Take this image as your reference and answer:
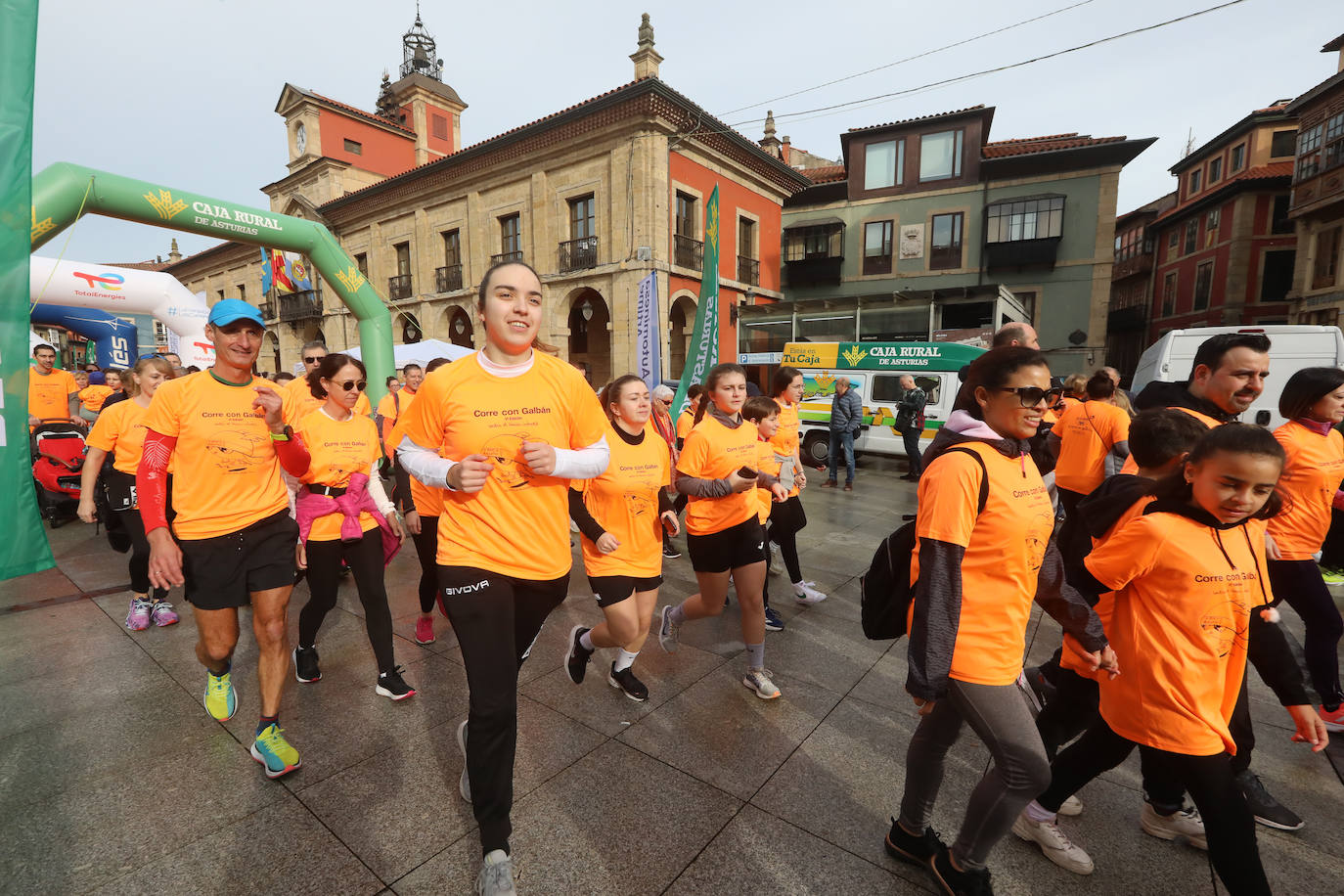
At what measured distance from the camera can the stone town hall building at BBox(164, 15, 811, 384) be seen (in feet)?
58.4

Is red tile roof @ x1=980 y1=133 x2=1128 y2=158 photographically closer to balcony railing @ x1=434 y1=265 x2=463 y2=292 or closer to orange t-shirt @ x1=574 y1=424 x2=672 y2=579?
balcony railing @ x1=434 y1=265 x2=463 y2=292

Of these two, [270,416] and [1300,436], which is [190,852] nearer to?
[270,416]

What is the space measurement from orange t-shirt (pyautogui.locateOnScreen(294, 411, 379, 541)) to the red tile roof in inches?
1045

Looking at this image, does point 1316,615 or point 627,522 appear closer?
point 1316,615

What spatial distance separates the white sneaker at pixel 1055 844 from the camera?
2230 mm

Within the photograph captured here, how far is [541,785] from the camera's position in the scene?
269 centimetres

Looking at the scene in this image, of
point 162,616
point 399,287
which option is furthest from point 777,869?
point 399,287

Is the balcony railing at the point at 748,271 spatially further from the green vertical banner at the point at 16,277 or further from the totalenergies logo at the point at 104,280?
the green vertical banner at the point at 16,277

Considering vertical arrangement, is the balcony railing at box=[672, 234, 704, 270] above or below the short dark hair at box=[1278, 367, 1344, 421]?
above

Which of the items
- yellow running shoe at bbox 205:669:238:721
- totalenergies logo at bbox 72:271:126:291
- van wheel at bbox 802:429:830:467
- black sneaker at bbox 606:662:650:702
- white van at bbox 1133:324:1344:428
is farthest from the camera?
van wheel at bbox 802:429:830:467

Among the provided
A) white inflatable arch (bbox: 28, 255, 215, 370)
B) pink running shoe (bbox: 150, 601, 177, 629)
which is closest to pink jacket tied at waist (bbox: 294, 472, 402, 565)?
pink running shoe (bbox: 150, 601, 177, 629)

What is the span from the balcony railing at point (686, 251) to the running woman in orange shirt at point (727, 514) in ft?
52.8

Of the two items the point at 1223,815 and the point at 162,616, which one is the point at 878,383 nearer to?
the point at 1223,815

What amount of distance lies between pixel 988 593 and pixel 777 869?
132cm
